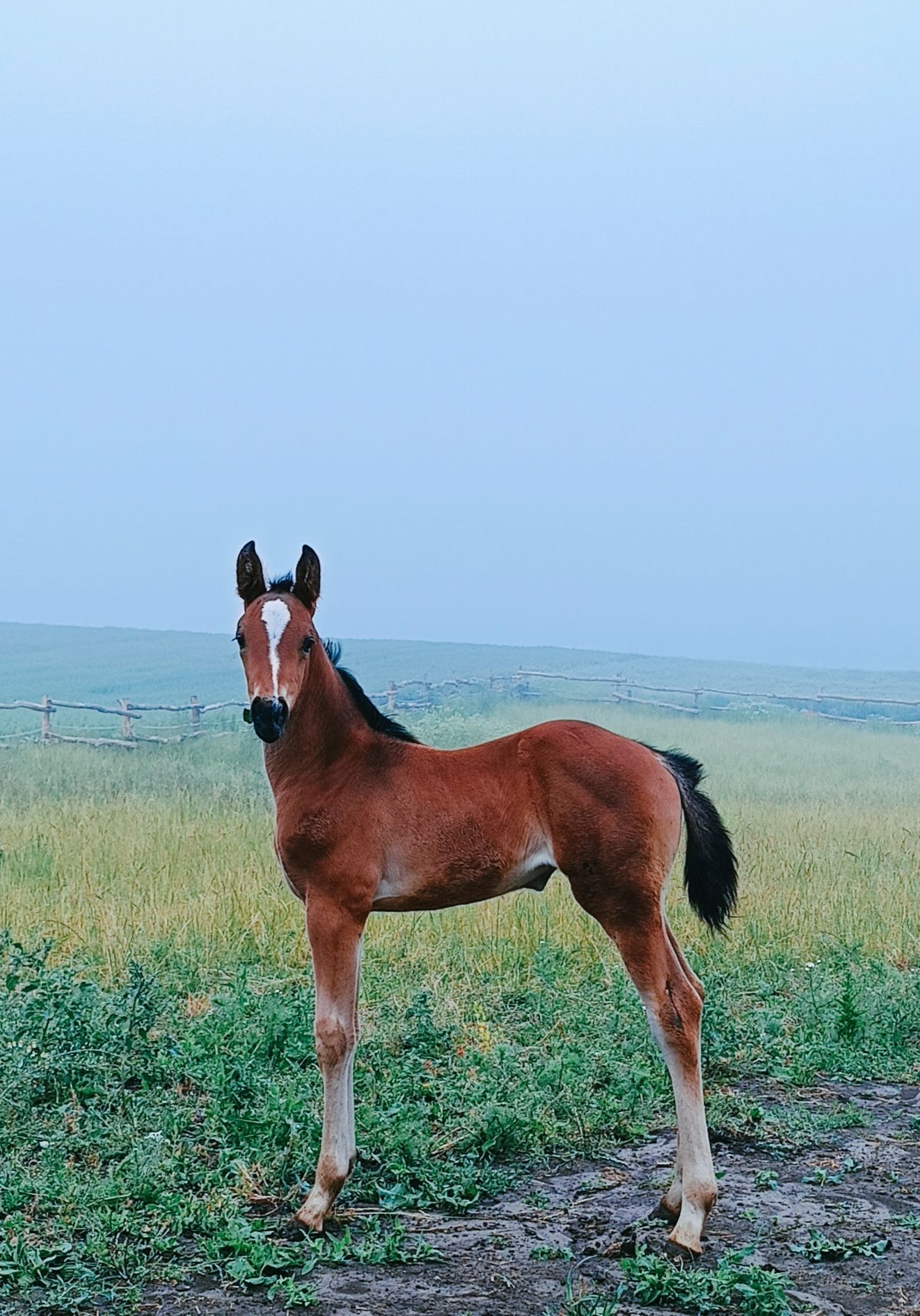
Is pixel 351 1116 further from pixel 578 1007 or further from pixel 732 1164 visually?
pixel 578 1007

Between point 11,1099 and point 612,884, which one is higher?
point 612,884

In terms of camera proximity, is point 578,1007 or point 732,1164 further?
point 578,1007

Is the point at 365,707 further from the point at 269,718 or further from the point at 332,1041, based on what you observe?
the point at 332,1041

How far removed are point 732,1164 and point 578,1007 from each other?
5.72 ft

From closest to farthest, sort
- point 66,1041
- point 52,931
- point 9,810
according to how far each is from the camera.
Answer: point 66,1041 → point 52,931 → point 9,810

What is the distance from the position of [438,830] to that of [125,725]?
16.2 metres

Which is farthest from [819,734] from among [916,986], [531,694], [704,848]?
[704,848]

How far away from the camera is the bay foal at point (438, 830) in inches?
177

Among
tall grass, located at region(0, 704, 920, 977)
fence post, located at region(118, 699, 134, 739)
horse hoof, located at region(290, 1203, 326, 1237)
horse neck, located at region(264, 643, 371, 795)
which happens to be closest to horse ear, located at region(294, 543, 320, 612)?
horse neck, located at region(264, 643, 371, 795)

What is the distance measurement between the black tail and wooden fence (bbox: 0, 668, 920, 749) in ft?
50.1

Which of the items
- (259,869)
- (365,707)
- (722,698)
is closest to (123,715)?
(259,869)

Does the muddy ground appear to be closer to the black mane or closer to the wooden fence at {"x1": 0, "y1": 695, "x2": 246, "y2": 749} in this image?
the black mane

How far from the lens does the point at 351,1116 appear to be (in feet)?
15.6

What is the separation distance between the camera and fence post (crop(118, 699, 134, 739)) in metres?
20.0
